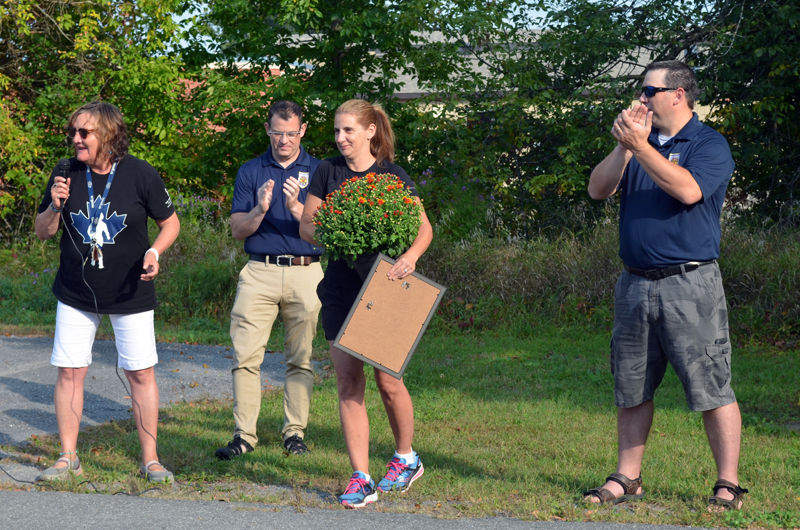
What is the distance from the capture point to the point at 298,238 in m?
5.46

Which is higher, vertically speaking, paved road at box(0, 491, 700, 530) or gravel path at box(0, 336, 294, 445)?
paved road at box(0, 491, 700, 530)

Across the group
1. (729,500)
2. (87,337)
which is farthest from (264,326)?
(729,500)

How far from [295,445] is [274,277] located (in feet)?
3.77

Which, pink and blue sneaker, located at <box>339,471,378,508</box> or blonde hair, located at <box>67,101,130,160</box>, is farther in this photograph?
blonde hair, located at <box>67,101,130,160</box>

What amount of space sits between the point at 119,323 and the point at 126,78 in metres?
10.6

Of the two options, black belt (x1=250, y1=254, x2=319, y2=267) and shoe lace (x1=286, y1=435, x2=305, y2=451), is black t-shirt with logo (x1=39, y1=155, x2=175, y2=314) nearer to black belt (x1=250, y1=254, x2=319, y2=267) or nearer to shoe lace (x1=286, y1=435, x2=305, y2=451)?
black belt (x1=250, y1=254, x2=319, y2=267)

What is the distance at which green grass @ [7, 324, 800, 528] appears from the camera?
425cm

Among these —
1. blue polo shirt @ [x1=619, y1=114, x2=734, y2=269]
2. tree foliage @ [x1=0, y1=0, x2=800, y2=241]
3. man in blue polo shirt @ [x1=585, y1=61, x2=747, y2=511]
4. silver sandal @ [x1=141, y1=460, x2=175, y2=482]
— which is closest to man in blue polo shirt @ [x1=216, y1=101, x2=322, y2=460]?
silver sandal @ [x1=141, y1=460, x2=175, y2=482]

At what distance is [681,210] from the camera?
398cm

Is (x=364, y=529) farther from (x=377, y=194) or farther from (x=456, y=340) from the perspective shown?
(x=456, y=340)

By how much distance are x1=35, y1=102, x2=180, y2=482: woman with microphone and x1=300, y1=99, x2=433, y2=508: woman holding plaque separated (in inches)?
42.4

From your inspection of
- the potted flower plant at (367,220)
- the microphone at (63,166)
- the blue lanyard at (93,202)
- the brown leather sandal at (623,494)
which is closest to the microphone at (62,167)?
the microphone at (63,166)

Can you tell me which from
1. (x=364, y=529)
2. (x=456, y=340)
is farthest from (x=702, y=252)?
(x=456, y=340)

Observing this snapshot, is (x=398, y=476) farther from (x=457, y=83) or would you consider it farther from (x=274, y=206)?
(x=457, y=83)
